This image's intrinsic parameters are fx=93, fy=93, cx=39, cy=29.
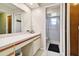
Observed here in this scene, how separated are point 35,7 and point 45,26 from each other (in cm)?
40

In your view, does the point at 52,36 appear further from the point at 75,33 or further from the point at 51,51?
the point at 75,33

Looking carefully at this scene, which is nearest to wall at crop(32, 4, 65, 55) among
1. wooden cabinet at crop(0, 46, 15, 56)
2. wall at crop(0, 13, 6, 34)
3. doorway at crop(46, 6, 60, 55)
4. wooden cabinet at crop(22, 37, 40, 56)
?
doorway at crop(46, 6, 60, 55)

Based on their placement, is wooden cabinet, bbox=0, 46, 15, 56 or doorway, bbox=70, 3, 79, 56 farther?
doorway, bbox=70, 3, 79, 56

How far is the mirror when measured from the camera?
1568mm

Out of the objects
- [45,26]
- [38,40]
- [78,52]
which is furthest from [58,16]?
[78,52]

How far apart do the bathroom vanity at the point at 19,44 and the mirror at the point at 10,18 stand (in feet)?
0.35

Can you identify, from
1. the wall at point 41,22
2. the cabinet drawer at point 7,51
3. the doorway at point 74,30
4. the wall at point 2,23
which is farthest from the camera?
the doorway at point 74,30

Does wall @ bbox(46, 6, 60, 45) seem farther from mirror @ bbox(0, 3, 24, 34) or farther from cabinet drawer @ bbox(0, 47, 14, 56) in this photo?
cabinet drawer @ bbox(0, 47, 14, 56)

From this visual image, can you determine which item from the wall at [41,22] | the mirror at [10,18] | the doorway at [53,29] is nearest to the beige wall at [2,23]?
the mirror at [10,18]

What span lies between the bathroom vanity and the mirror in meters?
0.11

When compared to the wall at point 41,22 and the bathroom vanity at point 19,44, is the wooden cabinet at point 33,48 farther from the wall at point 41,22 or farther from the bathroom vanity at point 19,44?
the wall at point 41,22

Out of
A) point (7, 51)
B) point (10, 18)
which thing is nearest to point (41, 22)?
point (10, 18)

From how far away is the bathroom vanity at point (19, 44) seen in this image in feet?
3.61

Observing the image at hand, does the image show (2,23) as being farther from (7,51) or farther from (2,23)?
(7,51)
